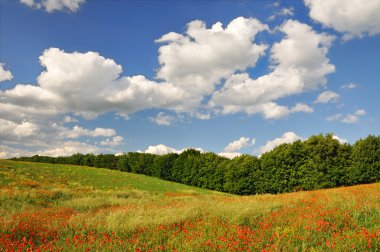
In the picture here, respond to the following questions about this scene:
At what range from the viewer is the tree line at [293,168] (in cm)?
3353

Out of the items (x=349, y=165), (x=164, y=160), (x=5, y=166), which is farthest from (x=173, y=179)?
(x=349, y=165)

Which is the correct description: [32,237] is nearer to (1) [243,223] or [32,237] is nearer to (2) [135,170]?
(1) [243,223]

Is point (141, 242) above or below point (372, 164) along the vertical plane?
below

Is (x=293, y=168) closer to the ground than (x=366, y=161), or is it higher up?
closer to the ground

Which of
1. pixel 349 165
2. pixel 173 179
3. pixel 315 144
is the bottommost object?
pixel 173 179

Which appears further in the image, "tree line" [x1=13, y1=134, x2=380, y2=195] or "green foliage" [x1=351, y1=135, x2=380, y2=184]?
"tree line" [x1=13, y1=134, x2=380, y2=195]

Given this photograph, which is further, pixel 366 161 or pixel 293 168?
pixel 293 168

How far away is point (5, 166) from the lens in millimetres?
41781

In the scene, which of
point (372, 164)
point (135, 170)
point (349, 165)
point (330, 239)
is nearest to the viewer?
point (330, 239)

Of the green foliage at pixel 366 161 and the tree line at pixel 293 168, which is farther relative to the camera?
the tree line at pixel 293 168

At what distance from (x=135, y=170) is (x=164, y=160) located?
12896 mm

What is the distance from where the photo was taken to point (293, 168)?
38.5 metres

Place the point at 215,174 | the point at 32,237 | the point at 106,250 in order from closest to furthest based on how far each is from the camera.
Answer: the point at 106,250, the point at 32,237, the point at 215,174

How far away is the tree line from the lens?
33531 mm
